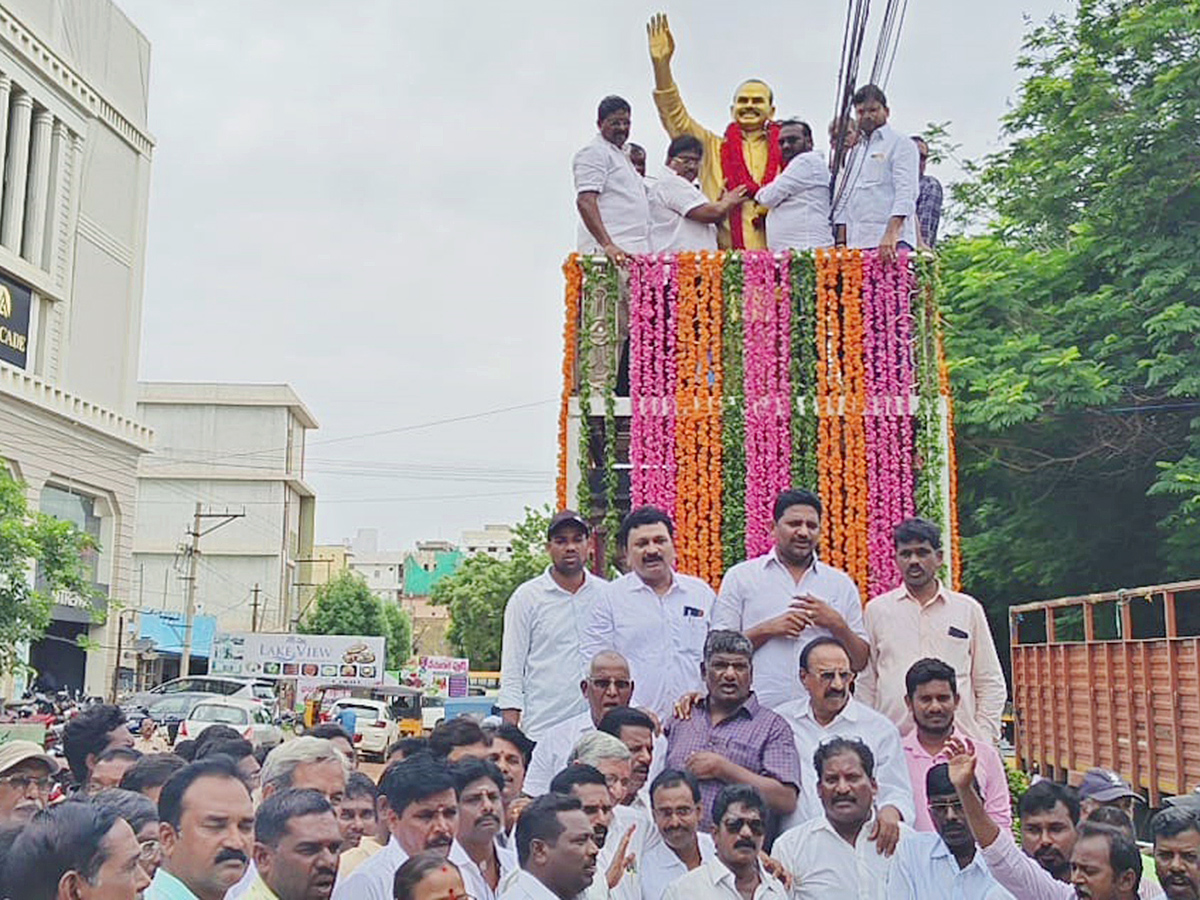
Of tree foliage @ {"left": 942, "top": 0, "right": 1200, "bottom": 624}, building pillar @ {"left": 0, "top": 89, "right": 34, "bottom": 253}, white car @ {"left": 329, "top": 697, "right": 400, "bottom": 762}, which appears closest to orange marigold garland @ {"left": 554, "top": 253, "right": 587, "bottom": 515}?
tree foliage @ {"left": 942, "top": 0, "right": 1200, "bottom": 624}

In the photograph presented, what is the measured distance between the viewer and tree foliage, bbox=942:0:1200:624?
1473 centimetres

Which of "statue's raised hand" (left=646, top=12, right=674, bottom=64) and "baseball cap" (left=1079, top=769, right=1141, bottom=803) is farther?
"statue's raised hand" (left=646, top=12, right=674, bottom=64)

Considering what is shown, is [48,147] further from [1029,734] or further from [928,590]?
[928,590]

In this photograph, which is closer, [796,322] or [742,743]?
[742,743]

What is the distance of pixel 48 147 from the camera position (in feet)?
101

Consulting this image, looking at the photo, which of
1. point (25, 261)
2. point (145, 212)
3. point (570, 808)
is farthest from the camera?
point (145, 212)

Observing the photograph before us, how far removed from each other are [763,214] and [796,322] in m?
1.03

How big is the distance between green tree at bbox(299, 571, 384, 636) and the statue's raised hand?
55746 millimetres

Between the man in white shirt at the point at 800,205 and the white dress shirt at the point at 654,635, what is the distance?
2.90m

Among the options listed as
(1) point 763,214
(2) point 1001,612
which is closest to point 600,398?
(1) point 763,214

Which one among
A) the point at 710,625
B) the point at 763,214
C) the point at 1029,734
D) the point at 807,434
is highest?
the point at 763,214

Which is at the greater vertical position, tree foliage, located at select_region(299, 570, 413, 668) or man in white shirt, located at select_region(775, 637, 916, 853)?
tree foliage, located at select_region(299, 570, 413, 668)

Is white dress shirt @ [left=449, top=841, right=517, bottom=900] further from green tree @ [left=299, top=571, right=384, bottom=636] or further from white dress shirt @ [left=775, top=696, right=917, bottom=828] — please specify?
green tree @ [left=299, top=571, right=384, bottom=636]

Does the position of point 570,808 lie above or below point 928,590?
below
